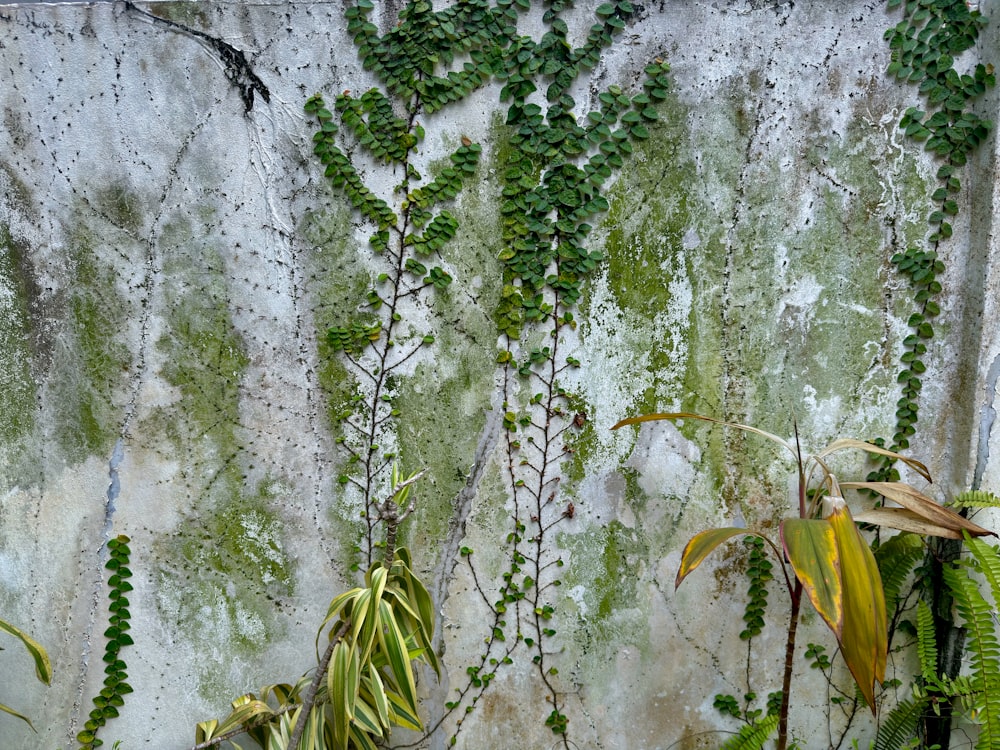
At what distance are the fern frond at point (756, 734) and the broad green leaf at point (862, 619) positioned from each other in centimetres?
47

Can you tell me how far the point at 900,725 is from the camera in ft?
7.24

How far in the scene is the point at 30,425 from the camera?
2.21 metres

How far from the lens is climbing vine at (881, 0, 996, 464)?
2.08 metres

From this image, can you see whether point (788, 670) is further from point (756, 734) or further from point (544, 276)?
point (544, 276)

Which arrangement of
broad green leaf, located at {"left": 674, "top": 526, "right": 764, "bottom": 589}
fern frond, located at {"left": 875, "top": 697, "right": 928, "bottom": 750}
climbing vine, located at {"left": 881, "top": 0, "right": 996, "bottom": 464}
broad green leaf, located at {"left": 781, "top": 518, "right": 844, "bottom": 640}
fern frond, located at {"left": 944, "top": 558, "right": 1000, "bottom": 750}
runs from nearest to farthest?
1. broad green leaf, located at {"left": 781, "top": 518, "right": 844, "bottom": 640}
2. broad green leaf, located at {"left": 674, "top": 526, "right": 764, "bottom": 589}
3. fern frond, located at {"left": 944, "top": 558, "right": 1000, "bottom": 750}
4. climbing vine, located at {"left": 881, "top": 0, "right": 996, "bottom": 464}
5. fern frond, located at {"left": 875, "top": 697, "right": 928, "bottom": 750}

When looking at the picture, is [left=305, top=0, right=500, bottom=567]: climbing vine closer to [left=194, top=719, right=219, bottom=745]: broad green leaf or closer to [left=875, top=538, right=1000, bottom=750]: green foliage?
[left=194, top=719, right=219, bottom=745]: broad green leaf

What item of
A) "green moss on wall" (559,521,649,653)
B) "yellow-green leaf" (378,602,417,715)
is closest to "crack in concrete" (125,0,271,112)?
"yellow-green leaf" (378,602,417,715)

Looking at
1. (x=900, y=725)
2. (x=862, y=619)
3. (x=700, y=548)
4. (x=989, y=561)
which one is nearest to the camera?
(x=862, y=619)

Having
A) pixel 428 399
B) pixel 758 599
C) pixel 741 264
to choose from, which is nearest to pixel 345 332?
pixel 428 399

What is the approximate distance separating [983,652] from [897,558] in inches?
11.8

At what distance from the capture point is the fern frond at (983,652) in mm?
1969

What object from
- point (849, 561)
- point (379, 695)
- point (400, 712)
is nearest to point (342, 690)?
point (379, 695)

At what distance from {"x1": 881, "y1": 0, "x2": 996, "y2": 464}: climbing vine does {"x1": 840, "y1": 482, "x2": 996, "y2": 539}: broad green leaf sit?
0.27 m

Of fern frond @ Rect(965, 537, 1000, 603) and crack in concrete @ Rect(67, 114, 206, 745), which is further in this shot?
crack in concrete @ Rect(67, 114, 206, 745)
